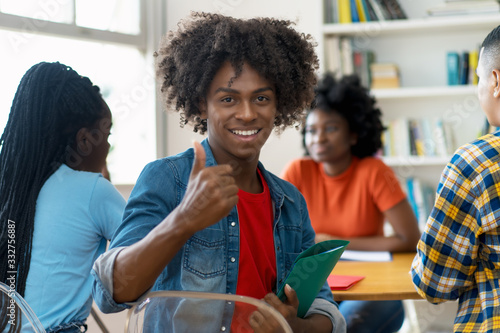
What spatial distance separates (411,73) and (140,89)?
1.82m

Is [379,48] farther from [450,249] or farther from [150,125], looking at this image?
[450,249]

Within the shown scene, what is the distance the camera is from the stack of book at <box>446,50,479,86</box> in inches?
140

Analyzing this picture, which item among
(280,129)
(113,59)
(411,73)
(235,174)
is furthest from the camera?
(411,73)

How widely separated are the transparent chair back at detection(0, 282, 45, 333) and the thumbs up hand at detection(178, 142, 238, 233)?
0.47m

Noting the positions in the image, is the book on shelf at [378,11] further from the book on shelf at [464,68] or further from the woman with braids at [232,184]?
the woman with braids at [232,184]

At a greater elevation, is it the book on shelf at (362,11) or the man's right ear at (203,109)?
the book on shelf at (362,11)

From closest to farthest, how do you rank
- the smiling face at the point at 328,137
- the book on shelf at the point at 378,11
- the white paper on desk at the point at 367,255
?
1. the white paper on desk at the point at 367,255
2. the smiling face at the point at 328,137
3. the book on shelf at the point at 378,11

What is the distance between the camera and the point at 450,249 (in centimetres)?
144

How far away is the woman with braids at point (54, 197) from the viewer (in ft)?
5.05

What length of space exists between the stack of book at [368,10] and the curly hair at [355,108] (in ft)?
2.79

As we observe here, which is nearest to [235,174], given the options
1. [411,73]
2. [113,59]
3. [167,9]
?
[113,59]

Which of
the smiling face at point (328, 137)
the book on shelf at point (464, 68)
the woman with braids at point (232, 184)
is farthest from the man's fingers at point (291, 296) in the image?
the book on shelf at point (464, 68)

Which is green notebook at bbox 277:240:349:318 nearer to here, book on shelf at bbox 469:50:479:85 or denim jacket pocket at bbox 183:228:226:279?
denim jacket pocket at bbox 183:228:226:279

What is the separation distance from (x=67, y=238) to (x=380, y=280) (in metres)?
1.00
